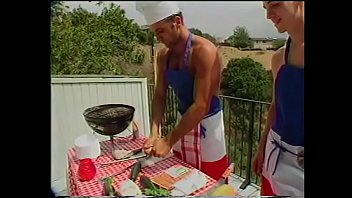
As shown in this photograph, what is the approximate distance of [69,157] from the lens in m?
1.71

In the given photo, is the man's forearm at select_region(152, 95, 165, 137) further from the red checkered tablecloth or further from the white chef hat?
the white chef hat

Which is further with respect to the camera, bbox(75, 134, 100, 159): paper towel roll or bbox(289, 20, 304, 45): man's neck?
bbox(75, 134, 100, 159): paper towel roll

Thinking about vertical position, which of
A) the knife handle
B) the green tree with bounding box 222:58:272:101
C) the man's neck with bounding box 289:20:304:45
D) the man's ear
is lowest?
the knife handle

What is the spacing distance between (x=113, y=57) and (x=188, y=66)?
0.23m

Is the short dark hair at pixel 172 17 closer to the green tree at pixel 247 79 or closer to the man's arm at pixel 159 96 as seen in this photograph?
the man's arm at pixel 159 96

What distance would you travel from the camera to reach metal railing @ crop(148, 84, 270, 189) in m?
1.67

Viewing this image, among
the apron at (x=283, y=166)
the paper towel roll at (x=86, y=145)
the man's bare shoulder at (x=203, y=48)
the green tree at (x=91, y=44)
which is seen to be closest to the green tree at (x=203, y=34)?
the man's bare shoulder at (x=203, y=48)

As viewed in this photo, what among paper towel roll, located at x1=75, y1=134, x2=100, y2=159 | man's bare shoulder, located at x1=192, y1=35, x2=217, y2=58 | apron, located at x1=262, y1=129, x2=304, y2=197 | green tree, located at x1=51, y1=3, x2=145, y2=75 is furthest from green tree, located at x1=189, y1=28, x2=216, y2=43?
paper towel roll, located at x1=75, y1=134, x2=100, y2=159

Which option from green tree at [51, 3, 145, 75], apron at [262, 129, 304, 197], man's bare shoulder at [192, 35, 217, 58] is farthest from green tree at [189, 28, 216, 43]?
apron at [262, 129, 304, 197]

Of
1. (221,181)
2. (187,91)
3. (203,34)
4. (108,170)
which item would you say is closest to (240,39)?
(203,34)

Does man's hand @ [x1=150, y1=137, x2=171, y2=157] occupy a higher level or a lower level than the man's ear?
lower

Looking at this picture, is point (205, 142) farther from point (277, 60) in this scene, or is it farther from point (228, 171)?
point (277, 60)
